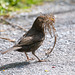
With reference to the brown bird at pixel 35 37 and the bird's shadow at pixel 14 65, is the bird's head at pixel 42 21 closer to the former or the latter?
the brown bird at pixel 35 37

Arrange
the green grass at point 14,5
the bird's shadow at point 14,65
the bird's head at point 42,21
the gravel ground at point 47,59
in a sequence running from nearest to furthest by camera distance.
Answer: the gravel ground at point 47,59
the bird's shadow at point 14,65
the bird's head at point 42,21
the green grass at point 14,5

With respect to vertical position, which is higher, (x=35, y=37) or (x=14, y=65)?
(x=35, y=37)

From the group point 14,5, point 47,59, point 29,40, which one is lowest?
point 47,59

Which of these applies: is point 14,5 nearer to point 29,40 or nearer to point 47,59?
point 47,59

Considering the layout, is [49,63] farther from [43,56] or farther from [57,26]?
[57,26]

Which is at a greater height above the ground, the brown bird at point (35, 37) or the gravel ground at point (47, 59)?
the brown bird at point (35, 37)

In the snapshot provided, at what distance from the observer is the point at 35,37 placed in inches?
178

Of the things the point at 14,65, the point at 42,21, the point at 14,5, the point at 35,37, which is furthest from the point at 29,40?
the point at 14,5

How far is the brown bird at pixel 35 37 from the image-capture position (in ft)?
14.4

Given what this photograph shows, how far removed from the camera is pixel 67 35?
6.61 metres

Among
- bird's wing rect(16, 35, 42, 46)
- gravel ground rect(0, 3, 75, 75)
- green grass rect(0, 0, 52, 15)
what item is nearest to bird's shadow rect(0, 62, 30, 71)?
gravel ground rect(0, 3, 75, 75)

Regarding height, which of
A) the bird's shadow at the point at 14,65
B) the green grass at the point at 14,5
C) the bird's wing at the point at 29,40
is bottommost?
the bird's shadow at the point at 14,65

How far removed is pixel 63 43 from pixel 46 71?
6.57ft

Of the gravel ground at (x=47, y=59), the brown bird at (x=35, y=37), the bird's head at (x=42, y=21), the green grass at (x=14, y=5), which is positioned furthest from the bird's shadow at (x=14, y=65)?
the green grass at (x=14, y=5)
